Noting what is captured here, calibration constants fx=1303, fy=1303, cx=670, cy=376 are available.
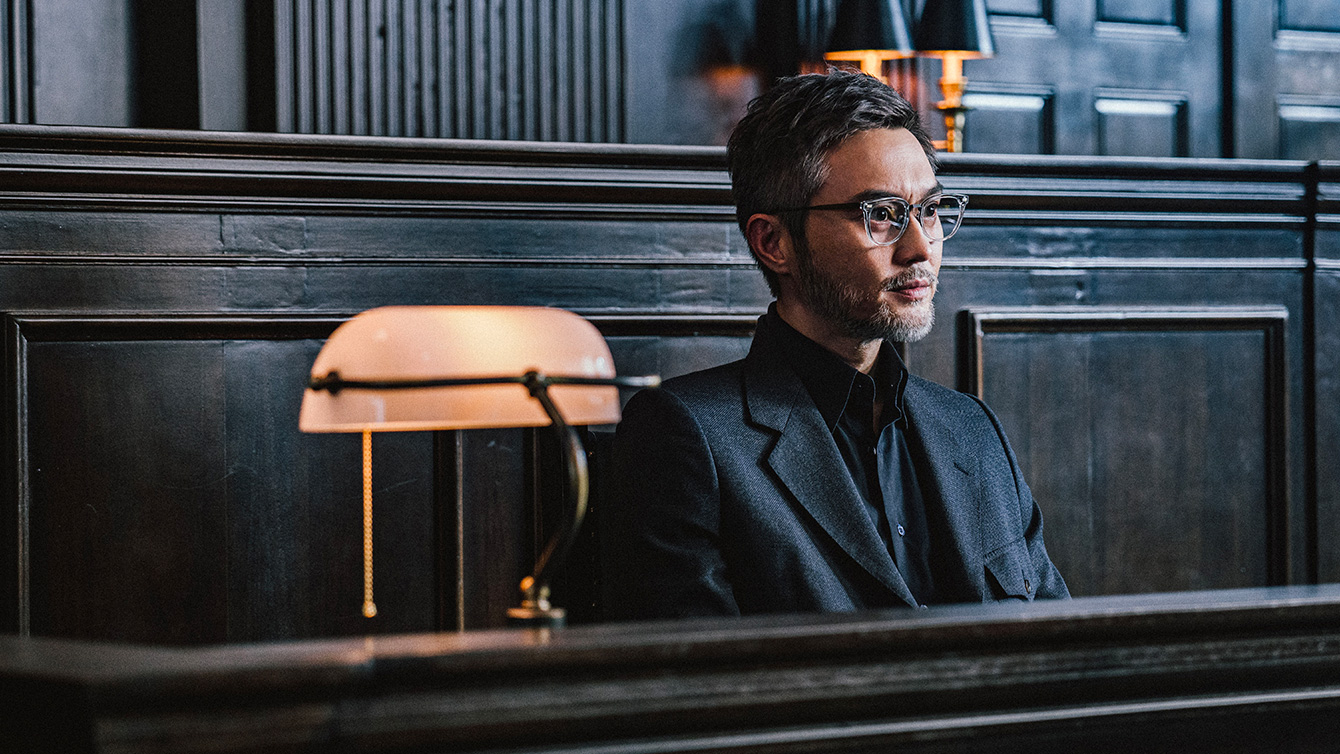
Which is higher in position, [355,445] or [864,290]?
[864,290]

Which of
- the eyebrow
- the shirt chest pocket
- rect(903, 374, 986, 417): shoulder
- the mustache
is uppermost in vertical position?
the eyebrow

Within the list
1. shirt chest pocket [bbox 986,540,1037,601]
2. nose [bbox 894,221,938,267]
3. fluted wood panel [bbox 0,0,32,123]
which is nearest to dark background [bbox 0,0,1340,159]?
fluted wood panel [bbox 0,0,32,123]

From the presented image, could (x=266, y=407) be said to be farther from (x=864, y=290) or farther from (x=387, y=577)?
(x=864, y=290)

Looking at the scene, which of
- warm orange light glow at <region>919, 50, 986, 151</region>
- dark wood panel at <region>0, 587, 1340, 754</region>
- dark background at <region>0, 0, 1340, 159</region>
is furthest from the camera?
warm orange light glow at <region>919, 50, 986, 151</region>

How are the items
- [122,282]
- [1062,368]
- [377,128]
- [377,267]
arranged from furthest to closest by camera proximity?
[1062,368] < [377,128] < [377,267] < [122,282]

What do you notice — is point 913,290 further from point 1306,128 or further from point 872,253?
point 1306,128

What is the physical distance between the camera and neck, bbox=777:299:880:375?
6.46ft

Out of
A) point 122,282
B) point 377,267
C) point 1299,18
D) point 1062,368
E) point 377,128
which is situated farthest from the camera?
point 1299,18

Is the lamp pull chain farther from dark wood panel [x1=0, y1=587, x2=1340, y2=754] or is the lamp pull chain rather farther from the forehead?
the forehead

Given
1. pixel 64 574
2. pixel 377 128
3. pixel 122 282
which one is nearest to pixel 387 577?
pixel 64 574

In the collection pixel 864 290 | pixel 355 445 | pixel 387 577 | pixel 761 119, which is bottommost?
pixel 387 577

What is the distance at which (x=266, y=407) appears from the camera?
213 cm

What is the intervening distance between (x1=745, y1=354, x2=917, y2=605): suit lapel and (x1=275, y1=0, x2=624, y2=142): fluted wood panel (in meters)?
0.80

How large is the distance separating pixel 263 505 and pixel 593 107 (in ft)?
3.15
